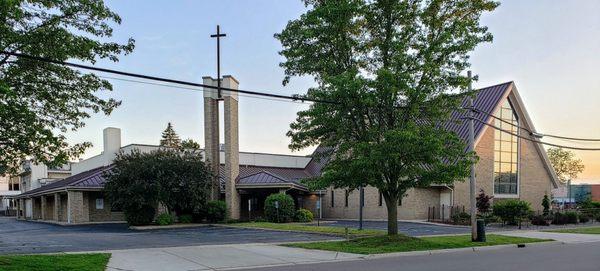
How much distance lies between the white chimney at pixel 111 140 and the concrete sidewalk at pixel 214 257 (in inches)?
1181

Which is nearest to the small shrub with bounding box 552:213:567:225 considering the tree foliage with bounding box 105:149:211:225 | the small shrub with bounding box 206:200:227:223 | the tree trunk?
the tree trunk

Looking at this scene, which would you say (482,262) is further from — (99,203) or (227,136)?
(99,203)

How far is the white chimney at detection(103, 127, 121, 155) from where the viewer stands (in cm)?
4484

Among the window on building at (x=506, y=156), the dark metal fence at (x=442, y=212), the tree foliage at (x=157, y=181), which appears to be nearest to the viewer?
the tree foliage at (x=157, y=181)

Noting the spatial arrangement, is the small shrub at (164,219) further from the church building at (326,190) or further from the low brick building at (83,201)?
the low brick building at (83,201)

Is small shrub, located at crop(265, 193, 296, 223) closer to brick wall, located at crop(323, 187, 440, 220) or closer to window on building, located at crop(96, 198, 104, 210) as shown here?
brick wall, located at crop(323, 187, 440, 220)

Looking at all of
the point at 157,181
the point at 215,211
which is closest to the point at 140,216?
the point at 157,181

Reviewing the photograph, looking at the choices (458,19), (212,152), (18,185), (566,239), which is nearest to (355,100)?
(458,19)

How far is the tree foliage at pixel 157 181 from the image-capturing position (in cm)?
3094

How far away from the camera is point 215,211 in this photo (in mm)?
35031

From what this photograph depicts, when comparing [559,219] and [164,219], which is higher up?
[164,219]

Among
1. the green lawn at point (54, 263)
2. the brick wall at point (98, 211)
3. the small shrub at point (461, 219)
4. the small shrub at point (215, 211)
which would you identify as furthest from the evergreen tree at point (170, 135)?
the green lawn at point (54, 263)

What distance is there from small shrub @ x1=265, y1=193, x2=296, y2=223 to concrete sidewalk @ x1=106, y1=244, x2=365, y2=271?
16481 mm

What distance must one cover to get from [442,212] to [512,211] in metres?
5.58
